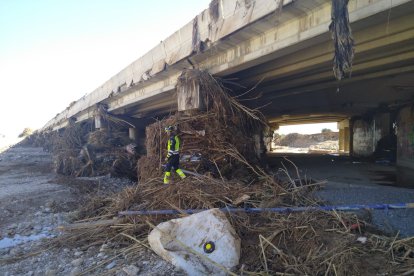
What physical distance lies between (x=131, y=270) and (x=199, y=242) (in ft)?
2.69

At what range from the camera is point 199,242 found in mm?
3395

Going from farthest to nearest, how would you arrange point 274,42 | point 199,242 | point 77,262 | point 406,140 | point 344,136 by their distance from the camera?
1. point 344,136
2. point 406,140
3. point 274,42
4. point 77,262
5. point 199,242

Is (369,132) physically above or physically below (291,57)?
below

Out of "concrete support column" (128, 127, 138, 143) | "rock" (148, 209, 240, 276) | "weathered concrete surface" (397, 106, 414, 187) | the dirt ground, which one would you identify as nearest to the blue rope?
"rock" (148, 209, 240, 276)

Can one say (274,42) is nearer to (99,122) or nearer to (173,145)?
(173,145)

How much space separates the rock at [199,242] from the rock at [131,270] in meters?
0.33

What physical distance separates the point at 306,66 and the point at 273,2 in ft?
7.04

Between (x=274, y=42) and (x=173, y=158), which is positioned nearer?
(x=274, y=42)

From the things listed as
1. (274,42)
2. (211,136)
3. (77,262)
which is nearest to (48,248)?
(77,262)

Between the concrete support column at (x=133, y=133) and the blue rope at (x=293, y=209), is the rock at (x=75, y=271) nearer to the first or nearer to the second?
the blue rope at (x=293, y=209)

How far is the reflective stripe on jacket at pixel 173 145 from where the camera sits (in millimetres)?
6344

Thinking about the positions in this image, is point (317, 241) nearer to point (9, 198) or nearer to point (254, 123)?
point (254, 123)

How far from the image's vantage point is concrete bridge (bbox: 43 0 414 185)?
4.61 m

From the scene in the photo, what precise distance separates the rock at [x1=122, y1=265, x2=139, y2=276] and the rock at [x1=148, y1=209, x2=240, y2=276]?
328mm
